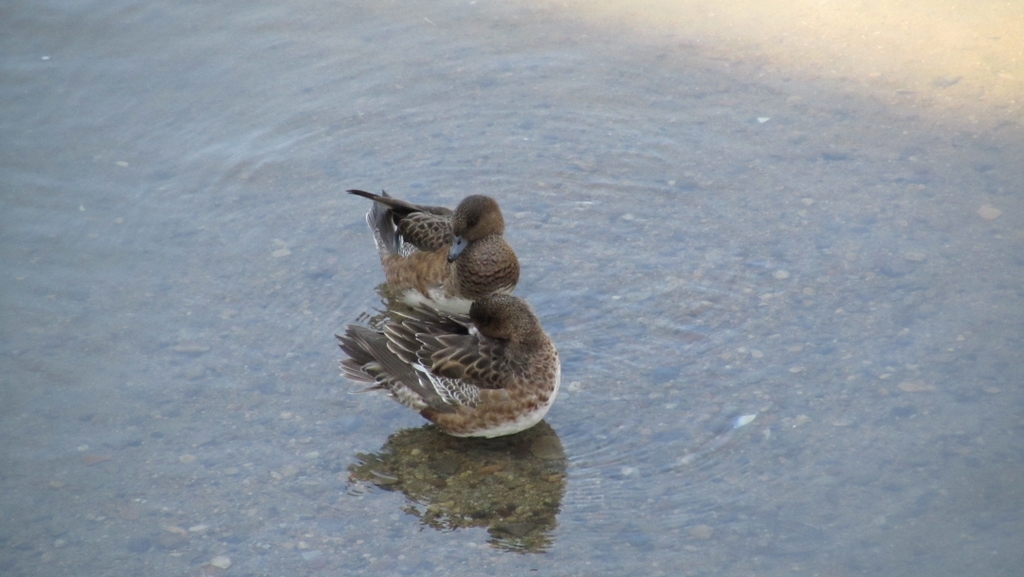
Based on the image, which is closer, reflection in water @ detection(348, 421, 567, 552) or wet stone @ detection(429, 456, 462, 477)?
reflection in water @ detection(348, 421, 567, 552)

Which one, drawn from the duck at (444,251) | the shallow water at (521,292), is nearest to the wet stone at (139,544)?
the shallow water at (521,292)

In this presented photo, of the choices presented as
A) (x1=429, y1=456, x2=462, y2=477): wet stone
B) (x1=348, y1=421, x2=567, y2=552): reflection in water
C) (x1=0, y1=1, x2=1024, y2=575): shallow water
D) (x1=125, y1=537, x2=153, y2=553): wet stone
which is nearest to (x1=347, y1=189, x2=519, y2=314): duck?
(x1=0, y1=1, x2=1024, y2=575): shallow water

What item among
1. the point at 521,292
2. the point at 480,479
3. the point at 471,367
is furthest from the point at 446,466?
the point at 521,292

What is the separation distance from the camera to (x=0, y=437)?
20.4 feet

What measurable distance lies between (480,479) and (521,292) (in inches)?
68.6

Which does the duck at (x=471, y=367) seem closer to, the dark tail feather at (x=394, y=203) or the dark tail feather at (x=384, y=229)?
the dark tail feather at (x=384, y=229)

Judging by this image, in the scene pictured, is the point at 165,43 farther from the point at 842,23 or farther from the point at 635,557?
the point at 635,557

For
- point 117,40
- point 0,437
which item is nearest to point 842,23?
Result: point 117,40

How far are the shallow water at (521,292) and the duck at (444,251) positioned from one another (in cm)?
37

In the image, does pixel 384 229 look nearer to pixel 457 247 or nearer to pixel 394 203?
pixel 394 203

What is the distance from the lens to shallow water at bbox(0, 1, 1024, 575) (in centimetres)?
547

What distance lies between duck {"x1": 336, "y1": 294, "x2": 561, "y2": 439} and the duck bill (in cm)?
60

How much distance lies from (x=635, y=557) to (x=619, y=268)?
2.50m

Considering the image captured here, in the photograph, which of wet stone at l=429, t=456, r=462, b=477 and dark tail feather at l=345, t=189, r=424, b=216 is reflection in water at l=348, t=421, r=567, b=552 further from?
dark tail feather at l=345, t=189, r=424, b=216
